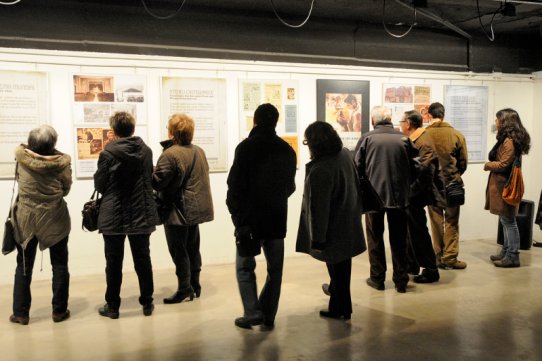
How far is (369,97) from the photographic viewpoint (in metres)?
6.50

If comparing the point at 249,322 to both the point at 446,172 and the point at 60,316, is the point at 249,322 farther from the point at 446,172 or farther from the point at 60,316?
the point at 446,172

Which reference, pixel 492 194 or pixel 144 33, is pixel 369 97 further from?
pixel 144 33

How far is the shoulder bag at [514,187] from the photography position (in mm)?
5594

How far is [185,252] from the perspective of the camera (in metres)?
4.46

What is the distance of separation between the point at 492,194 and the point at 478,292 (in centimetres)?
134

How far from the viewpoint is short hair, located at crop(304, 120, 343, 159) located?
3.77 meters

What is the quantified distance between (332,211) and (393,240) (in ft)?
3.72

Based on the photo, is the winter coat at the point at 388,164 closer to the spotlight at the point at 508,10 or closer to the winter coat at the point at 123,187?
the winter coat at the point at 123,187

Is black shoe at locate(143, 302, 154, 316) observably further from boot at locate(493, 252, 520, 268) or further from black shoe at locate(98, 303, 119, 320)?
boot at locate(493, 252, 520, 268)

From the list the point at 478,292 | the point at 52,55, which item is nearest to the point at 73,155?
the point at 52,55

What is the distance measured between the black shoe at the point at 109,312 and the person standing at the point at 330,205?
1484 millimetres

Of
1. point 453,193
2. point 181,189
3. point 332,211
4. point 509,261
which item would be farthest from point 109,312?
point 509,261

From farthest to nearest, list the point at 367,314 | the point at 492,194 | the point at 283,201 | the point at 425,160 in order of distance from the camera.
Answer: the point at 492,194
the point at 425,160
the point at 367,314
the point at 283,201

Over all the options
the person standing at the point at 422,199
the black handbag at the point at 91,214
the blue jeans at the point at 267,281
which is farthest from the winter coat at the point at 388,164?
the black handbag at the point at 91,214
